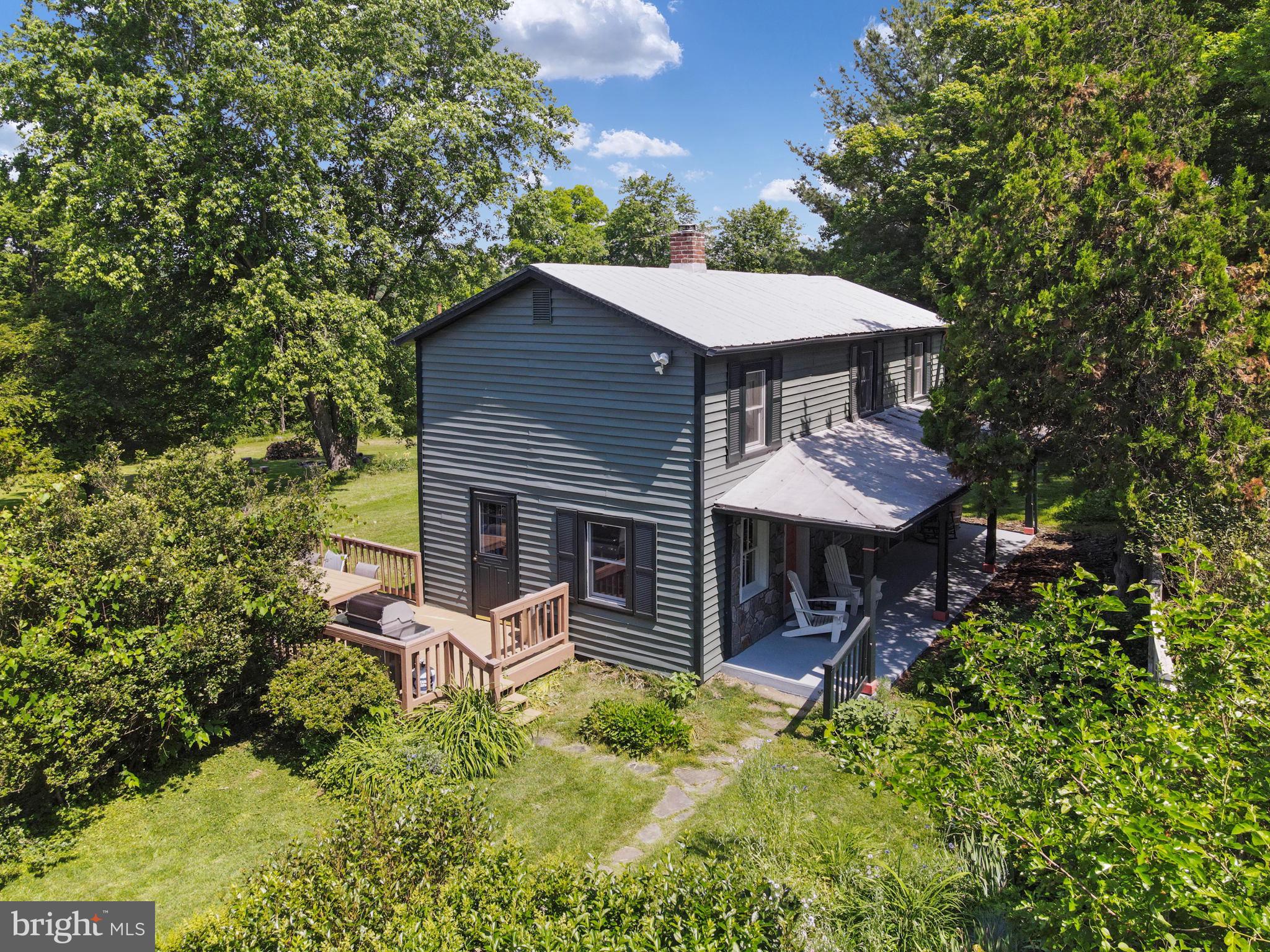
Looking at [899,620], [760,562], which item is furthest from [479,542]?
[899,620]

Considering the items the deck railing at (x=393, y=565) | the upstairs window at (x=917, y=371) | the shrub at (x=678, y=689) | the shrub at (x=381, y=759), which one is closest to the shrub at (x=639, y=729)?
the shrub at (x=678, y=689)

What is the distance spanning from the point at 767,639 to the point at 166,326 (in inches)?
851

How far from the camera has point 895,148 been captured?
33000mm

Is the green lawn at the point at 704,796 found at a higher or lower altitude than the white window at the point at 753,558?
lower

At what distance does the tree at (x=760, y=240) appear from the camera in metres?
45.8

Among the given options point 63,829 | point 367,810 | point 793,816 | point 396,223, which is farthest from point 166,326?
point 793,816

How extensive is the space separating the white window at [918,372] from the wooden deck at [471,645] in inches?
456

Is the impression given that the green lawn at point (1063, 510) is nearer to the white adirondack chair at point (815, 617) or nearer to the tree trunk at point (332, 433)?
the white adirondack chair at point (815, 617)

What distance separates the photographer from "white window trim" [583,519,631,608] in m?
11.7

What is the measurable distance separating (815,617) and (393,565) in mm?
7551

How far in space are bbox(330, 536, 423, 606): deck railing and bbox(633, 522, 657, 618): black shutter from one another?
444 cm

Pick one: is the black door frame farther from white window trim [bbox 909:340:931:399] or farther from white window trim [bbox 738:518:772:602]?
white window trim [bbox 909:340:931:399]

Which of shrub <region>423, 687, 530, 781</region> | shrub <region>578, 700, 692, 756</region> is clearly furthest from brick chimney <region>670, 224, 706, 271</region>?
shrub <region>423, 687, 530, 781</region>

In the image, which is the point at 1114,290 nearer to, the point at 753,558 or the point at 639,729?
the point at 753,558
